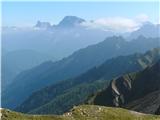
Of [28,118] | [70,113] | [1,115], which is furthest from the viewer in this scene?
[70,113]

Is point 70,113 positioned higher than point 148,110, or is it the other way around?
point 70,113

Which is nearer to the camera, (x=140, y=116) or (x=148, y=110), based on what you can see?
(x=140, y=116)

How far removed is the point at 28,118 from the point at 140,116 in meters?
24.5

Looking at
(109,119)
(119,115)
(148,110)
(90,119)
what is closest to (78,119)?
(90,119)

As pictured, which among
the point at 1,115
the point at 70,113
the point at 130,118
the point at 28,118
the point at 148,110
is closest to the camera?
the point at 1,115

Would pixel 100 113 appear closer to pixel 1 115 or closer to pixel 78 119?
pixel 78 119

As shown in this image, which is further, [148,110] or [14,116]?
[148,110]

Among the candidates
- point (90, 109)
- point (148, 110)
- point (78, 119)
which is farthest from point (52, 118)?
point (148, 110)

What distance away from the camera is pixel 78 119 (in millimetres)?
70875

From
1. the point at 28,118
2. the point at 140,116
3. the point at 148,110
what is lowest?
the point at 148,110

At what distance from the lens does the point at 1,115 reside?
64125 millimetres

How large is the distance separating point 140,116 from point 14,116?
27.3m

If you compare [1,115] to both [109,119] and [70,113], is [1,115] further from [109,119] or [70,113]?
[109,119]

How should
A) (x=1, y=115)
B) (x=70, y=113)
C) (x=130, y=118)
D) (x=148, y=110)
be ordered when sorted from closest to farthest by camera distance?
(x=1, y=115) → (x=70, y=113) → (x=130, y=118) → (x=148, y=110)
